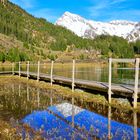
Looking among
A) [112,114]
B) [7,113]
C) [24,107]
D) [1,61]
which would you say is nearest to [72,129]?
[112,114]

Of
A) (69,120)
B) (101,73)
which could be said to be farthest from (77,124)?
(101,73)

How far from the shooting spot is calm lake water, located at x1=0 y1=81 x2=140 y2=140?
11781mm

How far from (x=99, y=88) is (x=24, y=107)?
231 inches

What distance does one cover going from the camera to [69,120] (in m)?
14.4

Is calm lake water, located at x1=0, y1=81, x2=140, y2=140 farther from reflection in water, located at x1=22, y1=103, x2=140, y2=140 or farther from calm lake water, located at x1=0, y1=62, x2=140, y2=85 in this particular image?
calm lake water, located at x1=0, y1=62, x2=140, y2=85

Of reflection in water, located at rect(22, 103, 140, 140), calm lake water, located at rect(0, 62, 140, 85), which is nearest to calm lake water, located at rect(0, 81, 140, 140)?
reflection in water, located at rect(22, 103, 140, 140)

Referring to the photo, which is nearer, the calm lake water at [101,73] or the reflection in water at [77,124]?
the reflection in water at [77,124]

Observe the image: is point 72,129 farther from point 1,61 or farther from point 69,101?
point 1,61

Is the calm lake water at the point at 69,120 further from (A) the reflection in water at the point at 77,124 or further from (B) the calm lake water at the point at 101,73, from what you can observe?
(B) the calm lake water at the point at 101,73

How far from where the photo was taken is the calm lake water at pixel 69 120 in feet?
38.7

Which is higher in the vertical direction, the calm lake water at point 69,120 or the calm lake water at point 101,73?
the calm lake water at point 69,120

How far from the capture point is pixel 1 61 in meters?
140

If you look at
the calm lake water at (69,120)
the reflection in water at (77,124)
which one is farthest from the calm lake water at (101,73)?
the reflection in water at (77,124)

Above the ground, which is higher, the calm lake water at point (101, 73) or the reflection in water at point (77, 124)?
the reflection in water at point (77, 124)
